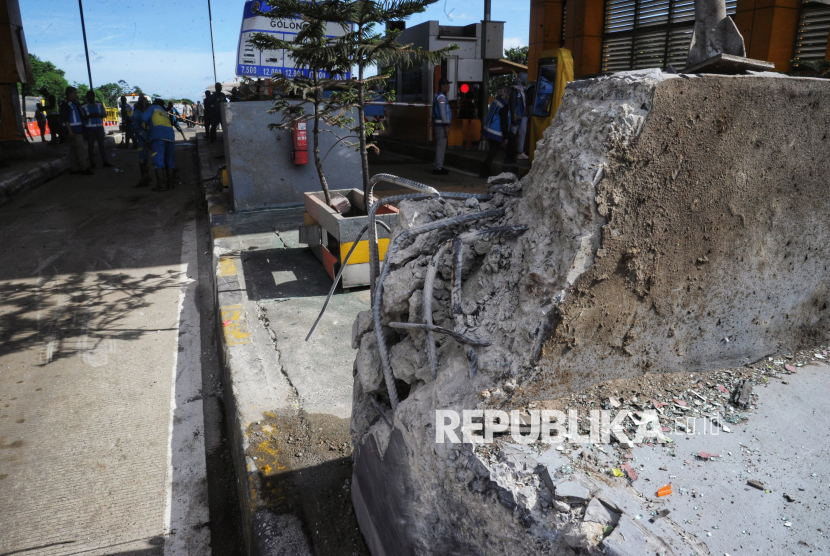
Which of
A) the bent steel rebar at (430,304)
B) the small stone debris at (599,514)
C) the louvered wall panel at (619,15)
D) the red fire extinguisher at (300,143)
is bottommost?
the small stone debris at (599,514)

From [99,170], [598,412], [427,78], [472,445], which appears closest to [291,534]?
[472,445]

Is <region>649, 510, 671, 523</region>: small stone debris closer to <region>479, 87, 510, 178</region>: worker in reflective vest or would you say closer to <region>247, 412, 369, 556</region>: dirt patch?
<region>247, 412, 369, 556</region>: dirt patch

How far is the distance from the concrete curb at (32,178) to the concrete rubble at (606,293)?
471 inches

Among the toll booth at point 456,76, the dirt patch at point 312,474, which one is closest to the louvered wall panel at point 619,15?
the toll booth at point 456,76

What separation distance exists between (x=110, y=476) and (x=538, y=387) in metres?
2.91

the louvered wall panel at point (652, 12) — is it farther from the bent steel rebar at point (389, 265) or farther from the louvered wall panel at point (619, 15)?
the bent steel rebar at point (389, 265)

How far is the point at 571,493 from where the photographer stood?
4.69ft

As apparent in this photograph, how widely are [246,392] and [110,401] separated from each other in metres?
1.28

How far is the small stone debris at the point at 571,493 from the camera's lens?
4.67ft

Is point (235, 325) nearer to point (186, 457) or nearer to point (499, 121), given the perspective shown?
point (186, 457)

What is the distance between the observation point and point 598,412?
1.77 metres

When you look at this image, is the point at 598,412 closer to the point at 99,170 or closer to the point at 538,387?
the point at 538,387

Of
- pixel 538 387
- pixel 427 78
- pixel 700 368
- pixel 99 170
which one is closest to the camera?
pixel 538 387

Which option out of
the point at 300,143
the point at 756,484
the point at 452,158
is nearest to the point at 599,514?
the point at 756,484
